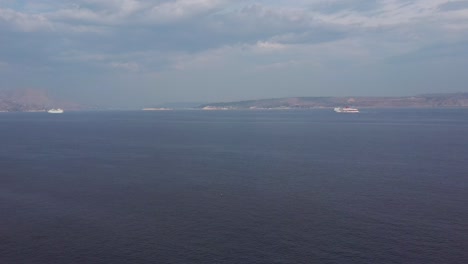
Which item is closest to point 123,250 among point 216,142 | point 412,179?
point 412,179

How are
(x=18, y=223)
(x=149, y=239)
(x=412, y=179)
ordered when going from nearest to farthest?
(x=149, y=239) → (x=18, y=223) → (x=412, y=179)

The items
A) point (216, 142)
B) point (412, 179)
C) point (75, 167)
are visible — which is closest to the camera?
point (412, 179)

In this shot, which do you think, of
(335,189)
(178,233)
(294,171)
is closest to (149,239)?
(178,233)

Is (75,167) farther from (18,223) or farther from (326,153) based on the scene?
(326,153)

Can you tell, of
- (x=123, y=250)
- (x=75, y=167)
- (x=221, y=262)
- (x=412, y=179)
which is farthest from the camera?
(x=75, y=167)

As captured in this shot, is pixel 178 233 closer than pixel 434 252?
No

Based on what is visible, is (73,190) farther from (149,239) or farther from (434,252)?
(434,252)
